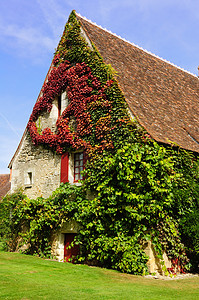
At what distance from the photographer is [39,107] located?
1348 centimetres

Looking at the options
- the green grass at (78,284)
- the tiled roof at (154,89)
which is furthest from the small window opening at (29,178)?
the tiled roof at (154,89)

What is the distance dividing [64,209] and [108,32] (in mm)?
8941

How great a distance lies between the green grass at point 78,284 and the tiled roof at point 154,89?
408 centimetres

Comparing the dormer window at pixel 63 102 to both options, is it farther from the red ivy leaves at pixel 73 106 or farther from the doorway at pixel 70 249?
the doorway at pixel 70 249

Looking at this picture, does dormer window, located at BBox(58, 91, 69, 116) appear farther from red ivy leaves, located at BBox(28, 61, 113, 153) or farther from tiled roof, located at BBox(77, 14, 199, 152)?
tiled roof, located at BBox(77, 14, 199, 152)

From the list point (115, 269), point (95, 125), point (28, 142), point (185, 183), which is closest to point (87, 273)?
point (115, 269)

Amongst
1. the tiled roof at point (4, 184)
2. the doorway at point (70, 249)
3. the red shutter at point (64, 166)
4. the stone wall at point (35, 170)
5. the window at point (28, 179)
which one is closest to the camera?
the doorway at point (70, 249)

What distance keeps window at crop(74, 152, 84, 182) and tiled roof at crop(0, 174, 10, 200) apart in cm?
1655

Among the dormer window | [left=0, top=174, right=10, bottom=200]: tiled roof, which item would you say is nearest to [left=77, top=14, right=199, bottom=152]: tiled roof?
the dormer window

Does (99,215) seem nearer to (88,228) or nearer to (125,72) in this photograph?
(88,228)

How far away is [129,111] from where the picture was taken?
10352 millimetres

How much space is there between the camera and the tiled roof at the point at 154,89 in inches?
424

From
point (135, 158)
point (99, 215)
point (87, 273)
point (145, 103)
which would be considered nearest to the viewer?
point (87, 273)

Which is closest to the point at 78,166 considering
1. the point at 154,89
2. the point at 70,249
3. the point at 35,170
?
the point at 35,170
